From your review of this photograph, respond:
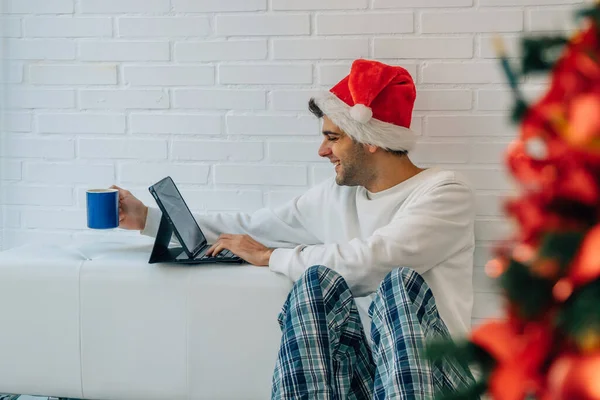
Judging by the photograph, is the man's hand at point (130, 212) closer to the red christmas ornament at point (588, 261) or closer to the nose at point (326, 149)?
the nose at point (326, 149)

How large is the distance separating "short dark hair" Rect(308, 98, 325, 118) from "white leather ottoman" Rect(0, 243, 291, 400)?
48 cm

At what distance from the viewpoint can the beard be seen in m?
2.25

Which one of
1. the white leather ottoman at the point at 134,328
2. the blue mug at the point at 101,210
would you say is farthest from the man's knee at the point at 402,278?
the blue mug at the point at 101,210

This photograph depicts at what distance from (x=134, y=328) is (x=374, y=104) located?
0.90m

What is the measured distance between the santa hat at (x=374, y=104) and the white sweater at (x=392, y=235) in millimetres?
144

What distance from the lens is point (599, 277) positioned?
39 cm

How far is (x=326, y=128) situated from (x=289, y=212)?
1.01 ft

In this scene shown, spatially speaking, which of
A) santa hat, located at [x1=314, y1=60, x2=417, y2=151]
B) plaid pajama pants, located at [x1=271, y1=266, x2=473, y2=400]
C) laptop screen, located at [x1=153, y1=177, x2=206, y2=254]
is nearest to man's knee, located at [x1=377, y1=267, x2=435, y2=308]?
plaid pajama pants, located at [x1=271, y1=266, x2=473, y2=400]

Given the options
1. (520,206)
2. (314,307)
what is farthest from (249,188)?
(520,206)

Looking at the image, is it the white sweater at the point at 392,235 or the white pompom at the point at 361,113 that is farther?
the white pompom at the point at 361,113

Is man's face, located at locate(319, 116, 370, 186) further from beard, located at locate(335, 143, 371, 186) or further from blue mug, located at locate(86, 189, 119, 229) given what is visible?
blue mug, located at locate(86, 189, 119, 229)

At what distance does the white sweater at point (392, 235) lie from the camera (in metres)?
2.06

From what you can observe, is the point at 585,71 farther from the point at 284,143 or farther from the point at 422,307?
the point at 284,143

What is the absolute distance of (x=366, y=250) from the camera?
2.04 meters
